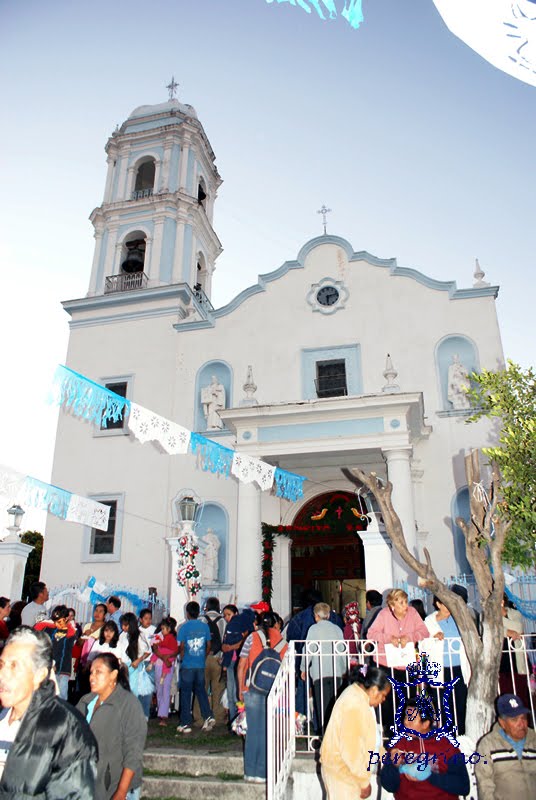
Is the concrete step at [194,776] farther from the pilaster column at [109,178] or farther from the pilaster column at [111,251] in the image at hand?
the pilaster column at [109,178]

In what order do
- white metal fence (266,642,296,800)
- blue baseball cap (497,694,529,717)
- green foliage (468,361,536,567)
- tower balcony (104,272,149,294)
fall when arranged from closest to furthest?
blue baseball cap (497,694,529,717) → white metal fence (266,642,296,800) → green foliage (468,361,536,567) → tower balcony (104,272,149,294)

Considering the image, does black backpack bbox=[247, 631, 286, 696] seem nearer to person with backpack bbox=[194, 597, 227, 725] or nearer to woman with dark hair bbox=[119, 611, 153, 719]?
woman with dark hair bbox=[119, 611, 153, 719]

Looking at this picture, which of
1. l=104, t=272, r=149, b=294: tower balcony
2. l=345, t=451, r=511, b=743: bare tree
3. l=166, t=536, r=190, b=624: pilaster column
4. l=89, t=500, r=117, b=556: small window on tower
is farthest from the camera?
l=104, t=272, r=149, b=294: tower balcony

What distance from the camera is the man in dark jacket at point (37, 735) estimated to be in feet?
8.82

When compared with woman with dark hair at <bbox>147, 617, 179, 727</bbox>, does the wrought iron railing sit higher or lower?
higher

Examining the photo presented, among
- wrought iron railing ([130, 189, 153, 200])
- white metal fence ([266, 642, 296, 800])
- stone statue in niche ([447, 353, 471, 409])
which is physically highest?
wrought iron railing ([130, 189, 153, 200])

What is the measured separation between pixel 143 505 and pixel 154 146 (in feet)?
43.9

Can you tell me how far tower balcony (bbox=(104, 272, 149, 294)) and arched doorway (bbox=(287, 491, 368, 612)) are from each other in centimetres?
905

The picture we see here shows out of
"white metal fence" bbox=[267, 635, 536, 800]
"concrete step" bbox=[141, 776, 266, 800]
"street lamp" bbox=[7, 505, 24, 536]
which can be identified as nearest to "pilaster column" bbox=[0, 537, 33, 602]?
"street lamp" bbox=[7, 505, 24, 536]

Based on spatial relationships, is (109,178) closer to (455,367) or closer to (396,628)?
(455,367)

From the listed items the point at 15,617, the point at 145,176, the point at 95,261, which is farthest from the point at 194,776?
the point at 145,176

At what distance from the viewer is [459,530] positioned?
1435 cm

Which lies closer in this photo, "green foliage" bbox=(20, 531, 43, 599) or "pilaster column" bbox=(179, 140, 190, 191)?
"pilaster column" bbox=(179, 140, 190, 191)

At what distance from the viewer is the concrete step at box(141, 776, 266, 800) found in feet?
19.3
